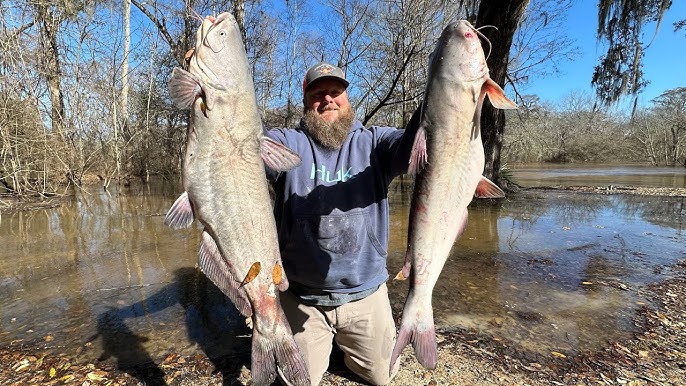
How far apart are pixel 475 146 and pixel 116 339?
12.3 ft

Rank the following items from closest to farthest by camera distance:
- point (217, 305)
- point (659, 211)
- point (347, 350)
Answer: point (347, 350)
point (217, 305)
point (659, 211)

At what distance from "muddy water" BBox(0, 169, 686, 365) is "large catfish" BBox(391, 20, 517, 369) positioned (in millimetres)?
1749

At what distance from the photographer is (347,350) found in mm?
3354

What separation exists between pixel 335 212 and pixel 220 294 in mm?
2623

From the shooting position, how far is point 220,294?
4930 mm

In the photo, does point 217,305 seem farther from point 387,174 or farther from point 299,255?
point 387,174

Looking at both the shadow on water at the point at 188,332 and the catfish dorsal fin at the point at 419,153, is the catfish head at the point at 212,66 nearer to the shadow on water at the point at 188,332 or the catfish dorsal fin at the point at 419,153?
the catfish dorsal fin at the point at 419,153

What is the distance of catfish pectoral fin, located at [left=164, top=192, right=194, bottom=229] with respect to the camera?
2.10 metres

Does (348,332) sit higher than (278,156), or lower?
lower

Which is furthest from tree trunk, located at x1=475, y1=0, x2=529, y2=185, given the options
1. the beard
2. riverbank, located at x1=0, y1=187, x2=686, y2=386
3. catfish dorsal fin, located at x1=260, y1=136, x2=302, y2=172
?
catfish dorsal fin, located at x1=260, y1=136, x2=302, y2=172

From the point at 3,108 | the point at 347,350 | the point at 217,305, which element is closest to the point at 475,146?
the point at 347,350

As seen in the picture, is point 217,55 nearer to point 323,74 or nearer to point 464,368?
point 323,74

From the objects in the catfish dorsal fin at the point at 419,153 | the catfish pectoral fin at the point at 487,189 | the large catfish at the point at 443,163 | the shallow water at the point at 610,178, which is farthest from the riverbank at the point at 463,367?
the shallow water at the point at 610,178

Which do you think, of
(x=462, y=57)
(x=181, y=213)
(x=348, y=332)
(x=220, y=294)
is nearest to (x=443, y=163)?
(x=462, y=57)
